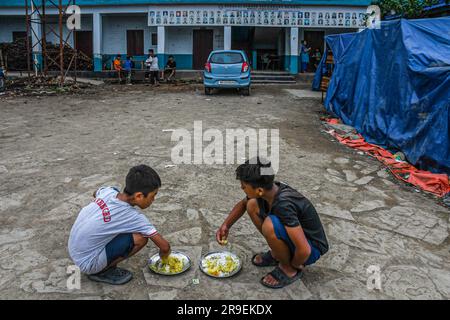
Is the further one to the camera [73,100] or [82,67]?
[82,67]

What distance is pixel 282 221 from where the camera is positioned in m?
2.61

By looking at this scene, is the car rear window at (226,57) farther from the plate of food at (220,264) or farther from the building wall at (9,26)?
the building wall at (9,26)

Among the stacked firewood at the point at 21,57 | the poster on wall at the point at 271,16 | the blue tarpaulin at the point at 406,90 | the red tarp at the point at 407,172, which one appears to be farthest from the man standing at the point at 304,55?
the red tarp at the point at 407,172

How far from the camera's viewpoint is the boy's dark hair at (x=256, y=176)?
261 cm

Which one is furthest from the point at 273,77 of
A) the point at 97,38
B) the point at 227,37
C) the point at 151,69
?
the point at 97,38

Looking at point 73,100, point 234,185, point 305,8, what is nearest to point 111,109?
point 73,100

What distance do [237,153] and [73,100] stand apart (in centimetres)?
782

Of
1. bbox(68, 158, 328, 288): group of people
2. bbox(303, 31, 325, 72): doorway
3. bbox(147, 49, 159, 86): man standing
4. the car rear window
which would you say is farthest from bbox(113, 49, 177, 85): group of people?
bbox(68, 158, 328, 288): group of people

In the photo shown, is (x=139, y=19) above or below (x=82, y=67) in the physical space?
above

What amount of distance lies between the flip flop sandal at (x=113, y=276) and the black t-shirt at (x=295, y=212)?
1.06 metres

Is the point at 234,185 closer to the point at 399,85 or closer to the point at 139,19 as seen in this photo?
the point at 399,85

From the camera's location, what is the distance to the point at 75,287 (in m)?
2.76

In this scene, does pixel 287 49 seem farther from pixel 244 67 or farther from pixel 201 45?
pixel 244 67

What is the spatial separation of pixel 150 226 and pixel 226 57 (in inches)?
440
